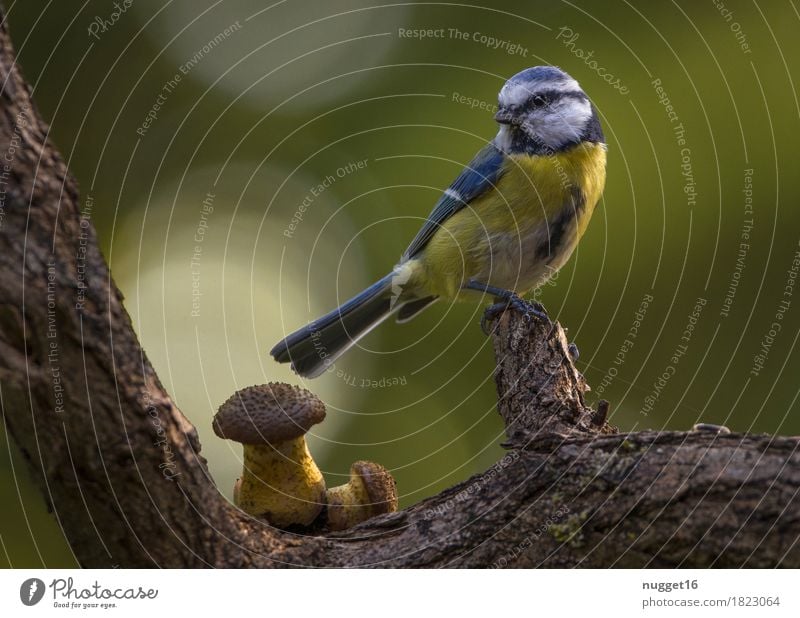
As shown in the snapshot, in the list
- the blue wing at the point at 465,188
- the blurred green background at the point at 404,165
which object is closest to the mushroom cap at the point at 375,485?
the blurred green background at the point at 404,165

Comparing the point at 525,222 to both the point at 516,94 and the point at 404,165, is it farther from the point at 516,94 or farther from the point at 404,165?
the point at 404,165

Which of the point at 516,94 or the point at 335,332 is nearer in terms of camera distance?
the point at 516,94

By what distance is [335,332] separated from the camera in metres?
2.23

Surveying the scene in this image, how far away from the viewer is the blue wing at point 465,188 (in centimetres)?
210

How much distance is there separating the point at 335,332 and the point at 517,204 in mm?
597

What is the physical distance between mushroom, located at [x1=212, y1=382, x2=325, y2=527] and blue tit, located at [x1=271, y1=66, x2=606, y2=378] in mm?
649

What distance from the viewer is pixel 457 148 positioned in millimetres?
2328

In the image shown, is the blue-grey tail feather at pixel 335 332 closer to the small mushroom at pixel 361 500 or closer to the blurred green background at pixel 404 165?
A: the blurred green background at pixel 404 165

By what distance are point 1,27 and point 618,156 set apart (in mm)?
1669

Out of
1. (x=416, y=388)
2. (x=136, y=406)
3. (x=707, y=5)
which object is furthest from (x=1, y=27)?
(x=707, y=5)

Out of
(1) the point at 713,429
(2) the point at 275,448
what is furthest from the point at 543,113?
(2) the point at 275,448

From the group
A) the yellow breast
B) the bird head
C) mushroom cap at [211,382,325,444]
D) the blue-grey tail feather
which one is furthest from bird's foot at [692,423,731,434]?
the blue-grey tail feather

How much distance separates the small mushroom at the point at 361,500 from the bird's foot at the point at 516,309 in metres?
0.50

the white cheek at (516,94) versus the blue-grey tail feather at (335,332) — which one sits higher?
the white cheek at (516,94)
